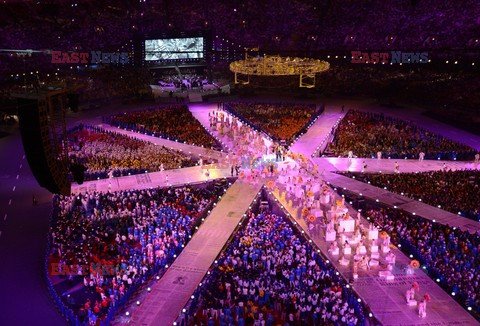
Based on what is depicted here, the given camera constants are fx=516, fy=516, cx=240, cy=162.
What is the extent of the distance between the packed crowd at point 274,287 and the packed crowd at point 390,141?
46.1 feet

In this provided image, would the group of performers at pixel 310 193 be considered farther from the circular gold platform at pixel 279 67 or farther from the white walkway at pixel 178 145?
the circular gold platform at pixel 279 67

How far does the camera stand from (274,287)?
805 inches

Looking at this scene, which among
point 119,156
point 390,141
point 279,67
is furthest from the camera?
point 390,141

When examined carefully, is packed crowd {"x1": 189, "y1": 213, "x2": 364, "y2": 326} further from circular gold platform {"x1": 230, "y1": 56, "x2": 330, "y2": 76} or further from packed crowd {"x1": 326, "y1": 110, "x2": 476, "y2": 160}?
packed crowd {"x1": 326, "y1": 110, "x2": 476, "y2": 160}

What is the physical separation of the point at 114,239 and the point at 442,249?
48.9ft

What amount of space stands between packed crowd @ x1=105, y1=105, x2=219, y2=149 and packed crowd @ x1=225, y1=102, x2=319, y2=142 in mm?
4441

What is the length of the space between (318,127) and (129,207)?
67.2 feet

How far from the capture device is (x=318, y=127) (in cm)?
4288

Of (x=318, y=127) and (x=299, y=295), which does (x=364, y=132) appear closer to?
(x=318, y=127)

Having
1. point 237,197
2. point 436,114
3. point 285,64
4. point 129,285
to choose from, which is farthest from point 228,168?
point 436,114

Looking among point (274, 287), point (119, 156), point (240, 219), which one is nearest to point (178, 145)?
point (119, 156)

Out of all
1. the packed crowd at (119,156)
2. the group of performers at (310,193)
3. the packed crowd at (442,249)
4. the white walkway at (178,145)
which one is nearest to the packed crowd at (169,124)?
the white walkway at (178,145)

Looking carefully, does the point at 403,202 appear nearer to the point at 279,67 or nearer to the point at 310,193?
the point at 310,193

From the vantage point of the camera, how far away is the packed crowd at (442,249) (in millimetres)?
20250
